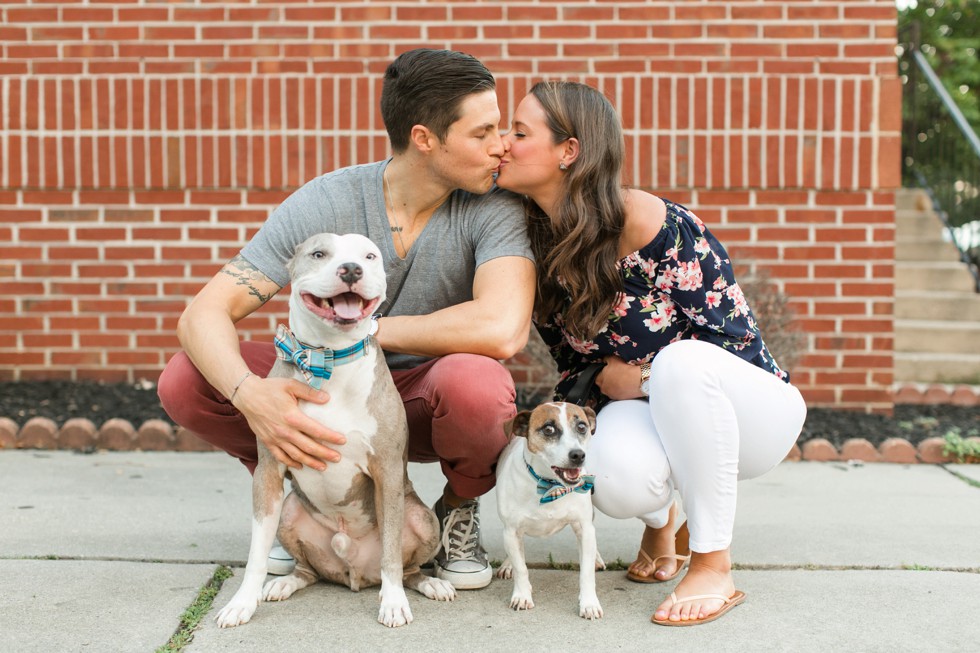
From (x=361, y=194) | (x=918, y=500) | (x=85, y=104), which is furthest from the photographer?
(x=85, y=104)

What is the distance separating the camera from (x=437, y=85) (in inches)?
128

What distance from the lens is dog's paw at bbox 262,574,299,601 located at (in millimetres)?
2932

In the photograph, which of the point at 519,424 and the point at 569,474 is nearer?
the point at 569,474

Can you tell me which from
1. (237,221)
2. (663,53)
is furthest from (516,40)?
Result: (237,221)

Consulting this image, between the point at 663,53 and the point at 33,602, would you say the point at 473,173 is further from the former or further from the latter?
the point at 663,53

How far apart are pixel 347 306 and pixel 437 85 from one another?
99cm

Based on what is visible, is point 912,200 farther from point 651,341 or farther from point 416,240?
point 416,240

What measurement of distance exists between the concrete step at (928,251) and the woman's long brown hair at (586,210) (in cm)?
540

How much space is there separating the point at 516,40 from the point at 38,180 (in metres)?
2.97

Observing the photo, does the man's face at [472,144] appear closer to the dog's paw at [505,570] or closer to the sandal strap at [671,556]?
the dog's paw at [505,570]

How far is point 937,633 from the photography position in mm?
2654

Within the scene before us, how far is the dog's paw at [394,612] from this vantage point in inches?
107

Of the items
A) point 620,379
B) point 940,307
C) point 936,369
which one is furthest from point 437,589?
point 940,307

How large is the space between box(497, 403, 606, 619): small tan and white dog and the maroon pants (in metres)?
0.11
